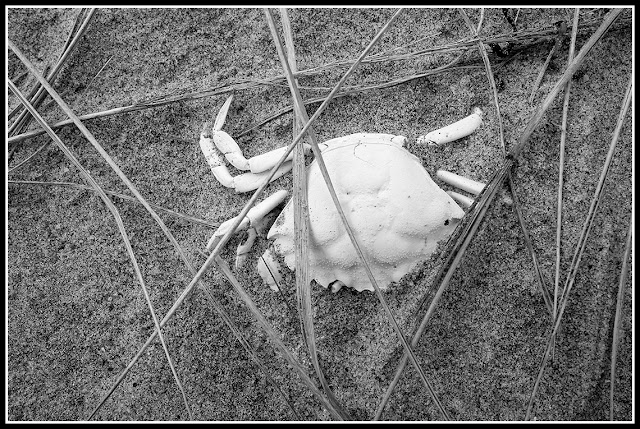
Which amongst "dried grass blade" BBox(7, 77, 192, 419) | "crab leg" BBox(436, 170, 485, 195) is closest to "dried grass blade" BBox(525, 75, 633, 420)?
"crab leg" BBox(436, 170, 485, 195)

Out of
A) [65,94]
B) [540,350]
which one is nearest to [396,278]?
[540,350]

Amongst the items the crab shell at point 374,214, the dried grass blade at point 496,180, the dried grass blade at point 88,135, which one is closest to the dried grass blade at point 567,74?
the dried grass blade at point 496,180

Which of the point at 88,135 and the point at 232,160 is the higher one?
the point at 88,135

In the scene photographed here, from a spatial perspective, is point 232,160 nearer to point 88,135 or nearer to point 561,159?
point 88,135

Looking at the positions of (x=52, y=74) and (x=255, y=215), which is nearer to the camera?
(x=255, y=215)

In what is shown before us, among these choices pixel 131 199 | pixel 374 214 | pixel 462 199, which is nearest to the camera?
pixel 374 214

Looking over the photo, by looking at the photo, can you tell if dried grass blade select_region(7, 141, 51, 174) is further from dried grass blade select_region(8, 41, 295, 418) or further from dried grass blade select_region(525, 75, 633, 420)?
dried grass blade select_region(525, 75, 633, 420)

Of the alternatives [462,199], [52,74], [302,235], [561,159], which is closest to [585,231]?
[561,159]
